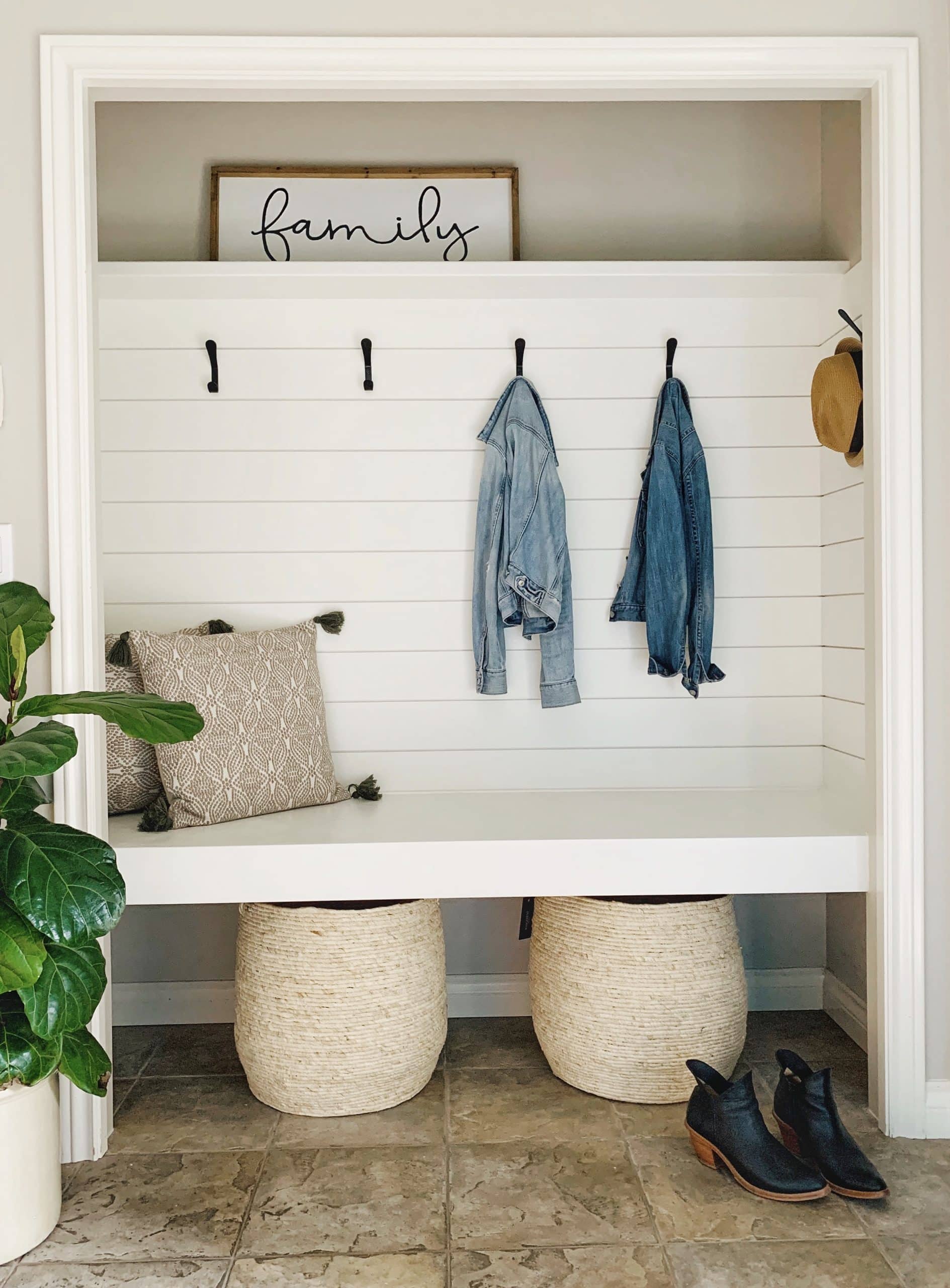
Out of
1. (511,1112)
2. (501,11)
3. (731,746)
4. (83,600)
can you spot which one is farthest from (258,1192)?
(501,11)

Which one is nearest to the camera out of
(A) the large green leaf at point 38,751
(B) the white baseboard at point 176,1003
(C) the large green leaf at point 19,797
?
(A) the large green leaf at point 38,751

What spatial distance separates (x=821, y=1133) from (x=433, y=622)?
1.51 meters

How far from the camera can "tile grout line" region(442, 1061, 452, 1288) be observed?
1.81 metres

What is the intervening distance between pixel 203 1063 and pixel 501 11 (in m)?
2.48

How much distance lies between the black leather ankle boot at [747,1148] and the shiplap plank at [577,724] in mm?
1013

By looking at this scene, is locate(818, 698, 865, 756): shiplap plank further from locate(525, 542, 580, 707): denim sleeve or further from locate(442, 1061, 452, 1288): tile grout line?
locate(442, 1061, 452, 1288): tile grout line

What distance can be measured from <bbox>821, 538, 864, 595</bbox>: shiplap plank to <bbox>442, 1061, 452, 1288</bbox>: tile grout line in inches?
60.5

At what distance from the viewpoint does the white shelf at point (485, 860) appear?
225 centimetres

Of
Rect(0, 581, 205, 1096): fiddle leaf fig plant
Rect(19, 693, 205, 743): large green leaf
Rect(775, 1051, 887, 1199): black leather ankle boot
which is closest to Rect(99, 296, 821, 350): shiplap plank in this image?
Rect(0, 581, 205, 1096): fiddle leaf fig plant

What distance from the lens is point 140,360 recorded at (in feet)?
9.25

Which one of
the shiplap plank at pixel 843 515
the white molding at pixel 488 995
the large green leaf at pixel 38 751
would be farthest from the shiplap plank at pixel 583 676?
the large green leaf at pixel 38 751

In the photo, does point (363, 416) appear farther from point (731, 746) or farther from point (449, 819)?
point (731, 746)

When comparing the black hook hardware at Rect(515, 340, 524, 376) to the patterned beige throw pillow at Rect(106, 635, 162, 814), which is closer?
the patterned beige throw pillow at Rect(106, 635, 162, 814)

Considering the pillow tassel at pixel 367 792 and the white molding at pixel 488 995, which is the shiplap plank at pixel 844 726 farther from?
the pillow tassel at pixel 367 792
